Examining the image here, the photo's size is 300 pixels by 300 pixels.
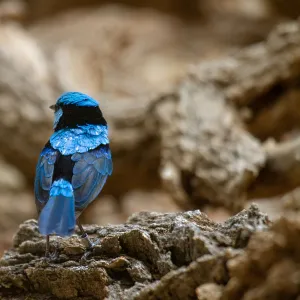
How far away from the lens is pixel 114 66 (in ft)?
26.3

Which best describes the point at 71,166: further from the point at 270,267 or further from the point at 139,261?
the point at 270,267

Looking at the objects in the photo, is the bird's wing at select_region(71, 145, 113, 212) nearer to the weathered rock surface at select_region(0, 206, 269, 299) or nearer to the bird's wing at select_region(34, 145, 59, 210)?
the bird's wing at select_region(34, 145, 59, 210)

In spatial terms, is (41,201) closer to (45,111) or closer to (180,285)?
(180,285)

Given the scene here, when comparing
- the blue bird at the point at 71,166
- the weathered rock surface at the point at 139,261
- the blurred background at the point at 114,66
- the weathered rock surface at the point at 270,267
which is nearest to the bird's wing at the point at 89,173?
the blue bird at the point at 71,166

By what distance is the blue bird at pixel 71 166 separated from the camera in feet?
8.61

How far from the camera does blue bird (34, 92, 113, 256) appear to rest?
2624mm

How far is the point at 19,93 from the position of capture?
20.5ft

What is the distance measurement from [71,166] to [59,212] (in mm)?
353

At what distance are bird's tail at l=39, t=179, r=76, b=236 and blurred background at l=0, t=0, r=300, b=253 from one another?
259cm

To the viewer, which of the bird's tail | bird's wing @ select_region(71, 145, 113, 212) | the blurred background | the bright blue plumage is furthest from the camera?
the blurred background

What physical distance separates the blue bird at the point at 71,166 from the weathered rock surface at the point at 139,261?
143 millimetres

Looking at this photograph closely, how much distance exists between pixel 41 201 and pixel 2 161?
4.06 metres

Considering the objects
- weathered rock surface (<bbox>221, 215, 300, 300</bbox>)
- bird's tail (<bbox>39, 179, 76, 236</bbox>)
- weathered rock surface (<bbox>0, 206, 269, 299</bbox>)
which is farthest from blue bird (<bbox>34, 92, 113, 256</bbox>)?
weathered rock surface (<bbox>221, 215, 300, 300</bbox>)

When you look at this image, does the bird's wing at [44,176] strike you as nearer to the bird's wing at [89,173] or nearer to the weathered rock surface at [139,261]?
the bird's wing at [89,173]
